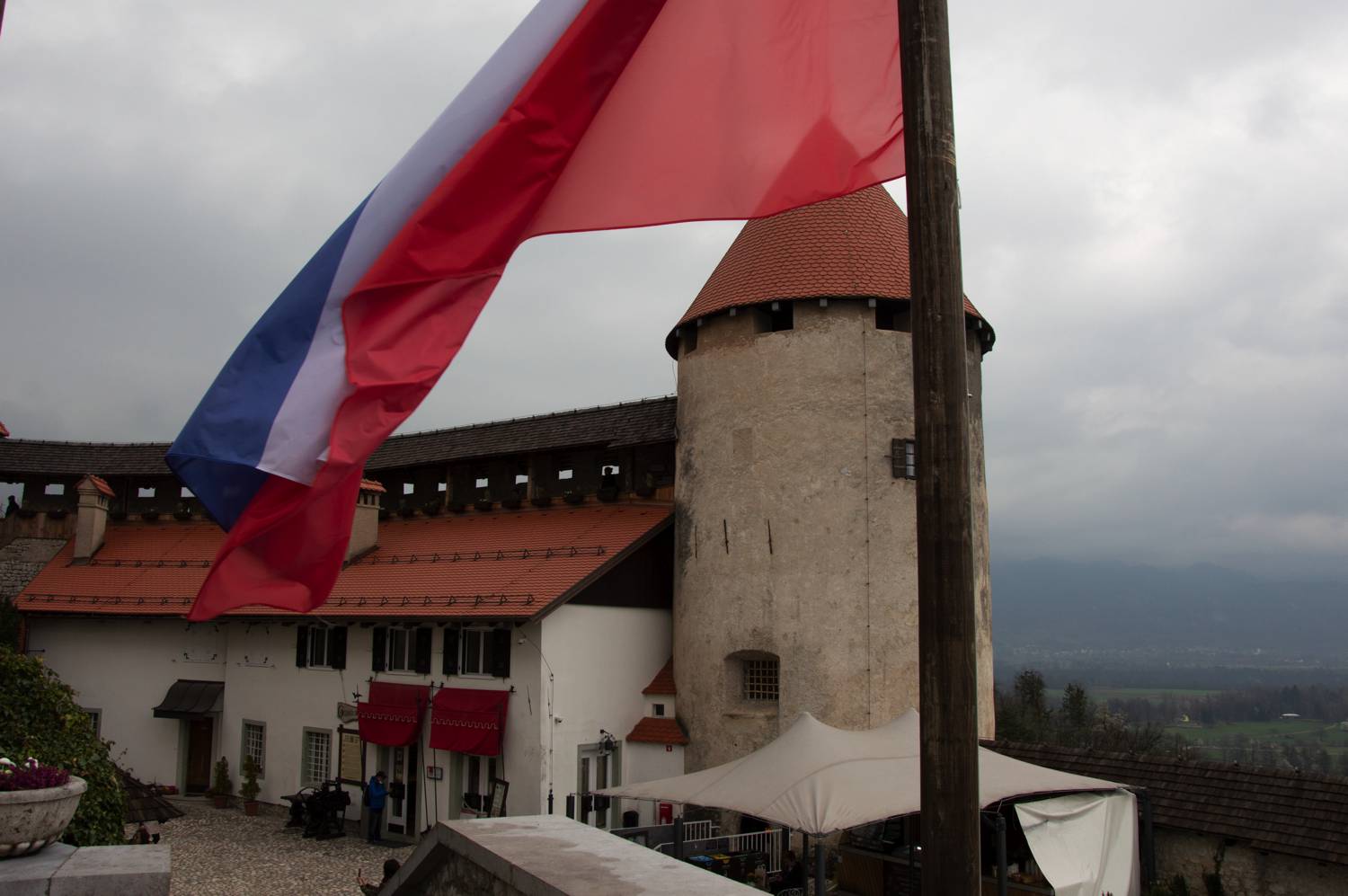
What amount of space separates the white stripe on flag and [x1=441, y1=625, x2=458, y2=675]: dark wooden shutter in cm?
1738

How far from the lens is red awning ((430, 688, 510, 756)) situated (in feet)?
68.3

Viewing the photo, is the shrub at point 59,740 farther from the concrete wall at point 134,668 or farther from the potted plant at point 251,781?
the concrete wall at point 134,668

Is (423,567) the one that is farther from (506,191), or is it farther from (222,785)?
(506,191)

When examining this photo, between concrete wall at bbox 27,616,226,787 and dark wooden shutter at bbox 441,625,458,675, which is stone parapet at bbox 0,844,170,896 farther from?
concrete wall at bbox 27,616,226,787

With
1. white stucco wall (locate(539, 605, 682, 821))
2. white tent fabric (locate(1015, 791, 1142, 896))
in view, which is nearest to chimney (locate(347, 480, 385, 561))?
white stucco wall (locate(539, 605, 682, 821))

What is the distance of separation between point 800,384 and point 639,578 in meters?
5.62

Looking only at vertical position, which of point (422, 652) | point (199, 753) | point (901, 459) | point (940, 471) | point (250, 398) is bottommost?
point (199, 753)

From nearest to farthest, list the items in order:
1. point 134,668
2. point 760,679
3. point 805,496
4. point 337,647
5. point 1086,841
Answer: point 1086,841 → point 805,496 → point 760,679 → point 337,647 → point 134,668

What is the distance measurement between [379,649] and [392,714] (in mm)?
1772

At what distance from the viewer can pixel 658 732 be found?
21.5m

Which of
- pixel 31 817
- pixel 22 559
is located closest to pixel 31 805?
pixel 31 817

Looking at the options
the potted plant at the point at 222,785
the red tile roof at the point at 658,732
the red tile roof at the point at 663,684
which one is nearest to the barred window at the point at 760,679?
the red tile roof at the point at 658,732

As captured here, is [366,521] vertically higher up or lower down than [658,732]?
higher up

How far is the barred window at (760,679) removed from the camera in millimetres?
20719
